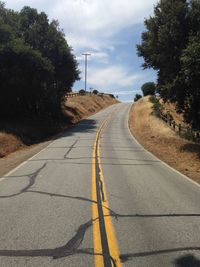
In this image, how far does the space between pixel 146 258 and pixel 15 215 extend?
3.54 meters

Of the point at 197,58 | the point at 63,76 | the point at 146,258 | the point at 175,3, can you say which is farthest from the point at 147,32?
the point at 146,258

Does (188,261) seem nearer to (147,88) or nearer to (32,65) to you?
(32,65)

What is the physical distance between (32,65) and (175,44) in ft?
49.2

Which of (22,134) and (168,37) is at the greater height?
(168,37)

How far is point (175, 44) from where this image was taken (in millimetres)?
27047

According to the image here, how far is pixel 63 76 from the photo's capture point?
50406 millimetres

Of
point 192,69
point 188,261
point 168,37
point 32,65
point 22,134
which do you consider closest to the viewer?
point 188,261

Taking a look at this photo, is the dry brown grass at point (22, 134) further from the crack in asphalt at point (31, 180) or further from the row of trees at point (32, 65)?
the crack in asphalt at point (31, 180)

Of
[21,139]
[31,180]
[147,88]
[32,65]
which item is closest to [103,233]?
[31,180]

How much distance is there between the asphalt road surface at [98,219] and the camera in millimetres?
6492

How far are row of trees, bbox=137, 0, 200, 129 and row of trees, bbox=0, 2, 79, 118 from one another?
12.3 meters

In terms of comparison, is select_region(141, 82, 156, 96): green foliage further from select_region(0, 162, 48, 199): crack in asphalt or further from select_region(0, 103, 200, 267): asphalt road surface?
select_region(0, 103, 200, 267): asphalt road surface

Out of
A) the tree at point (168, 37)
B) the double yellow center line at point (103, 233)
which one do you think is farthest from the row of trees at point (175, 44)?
the double yellow center line at point (103, 233)

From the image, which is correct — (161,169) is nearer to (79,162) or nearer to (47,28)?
(79,162)
